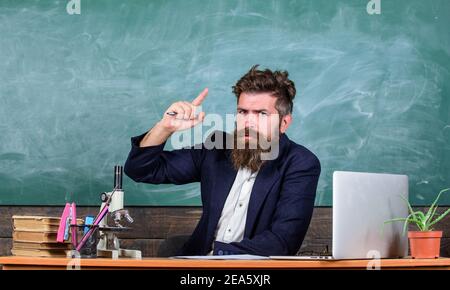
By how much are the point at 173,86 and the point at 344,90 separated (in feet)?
2.82

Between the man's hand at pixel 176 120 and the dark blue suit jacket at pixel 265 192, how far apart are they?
0.04 meters

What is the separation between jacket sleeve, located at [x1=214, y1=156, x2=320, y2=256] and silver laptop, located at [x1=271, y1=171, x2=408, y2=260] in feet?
1.35

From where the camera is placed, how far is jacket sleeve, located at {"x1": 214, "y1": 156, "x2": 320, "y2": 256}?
2.95 meters

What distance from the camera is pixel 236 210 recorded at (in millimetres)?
3305

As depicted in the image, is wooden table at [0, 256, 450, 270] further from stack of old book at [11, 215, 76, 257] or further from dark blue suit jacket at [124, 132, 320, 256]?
dark blue suit jacket at [124, 132, 320, 256]

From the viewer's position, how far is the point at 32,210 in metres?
4.01

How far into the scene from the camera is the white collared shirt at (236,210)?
3.26 meters

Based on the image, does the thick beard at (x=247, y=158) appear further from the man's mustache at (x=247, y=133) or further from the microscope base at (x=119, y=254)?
the microscope base at (x=119, y=254)

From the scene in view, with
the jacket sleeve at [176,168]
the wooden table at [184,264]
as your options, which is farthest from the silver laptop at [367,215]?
the jacket sleeve at [176,168]

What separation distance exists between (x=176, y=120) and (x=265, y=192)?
485mm

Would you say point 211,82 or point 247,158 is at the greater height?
point 211,82

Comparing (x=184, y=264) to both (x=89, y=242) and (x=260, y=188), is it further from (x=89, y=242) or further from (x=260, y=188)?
(x=260, y=188)

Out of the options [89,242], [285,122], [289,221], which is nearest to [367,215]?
[289,221]
